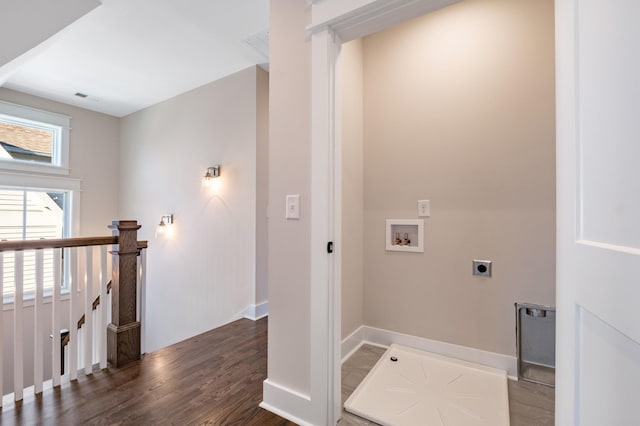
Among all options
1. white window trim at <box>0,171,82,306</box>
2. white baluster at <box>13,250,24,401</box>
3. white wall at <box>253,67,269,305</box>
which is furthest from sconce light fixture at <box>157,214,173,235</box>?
white baluster at <box>13,250,24,401</box>

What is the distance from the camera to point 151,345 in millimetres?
3895

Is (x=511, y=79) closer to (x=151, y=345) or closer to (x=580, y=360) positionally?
(x=580, y=360)

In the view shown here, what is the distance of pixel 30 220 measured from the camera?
4.01m

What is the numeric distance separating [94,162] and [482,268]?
218 inches

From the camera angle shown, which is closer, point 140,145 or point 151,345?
point 151,345

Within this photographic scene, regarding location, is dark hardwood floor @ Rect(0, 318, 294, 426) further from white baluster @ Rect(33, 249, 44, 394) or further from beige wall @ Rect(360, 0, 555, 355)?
beige wall @ Rect(360, 0, 555, 355)

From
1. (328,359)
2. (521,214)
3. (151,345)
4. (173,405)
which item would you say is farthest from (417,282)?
(151,345)

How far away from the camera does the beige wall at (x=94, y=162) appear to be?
14.2 feet

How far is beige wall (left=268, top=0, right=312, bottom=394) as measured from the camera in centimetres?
145

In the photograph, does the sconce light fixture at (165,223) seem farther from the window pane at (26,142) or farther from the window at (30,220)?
the window pane at (26,142)

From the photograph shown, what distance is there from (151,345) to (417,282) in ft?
12.3

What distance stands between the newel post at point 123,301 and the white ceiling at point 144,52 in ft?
5.84

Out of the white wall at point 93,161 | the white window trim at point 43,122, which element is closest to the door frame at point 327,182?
the white wall at point 93,161

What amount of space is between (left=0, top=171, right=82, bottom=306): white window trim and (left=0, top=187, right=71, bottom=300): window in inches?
2.4
